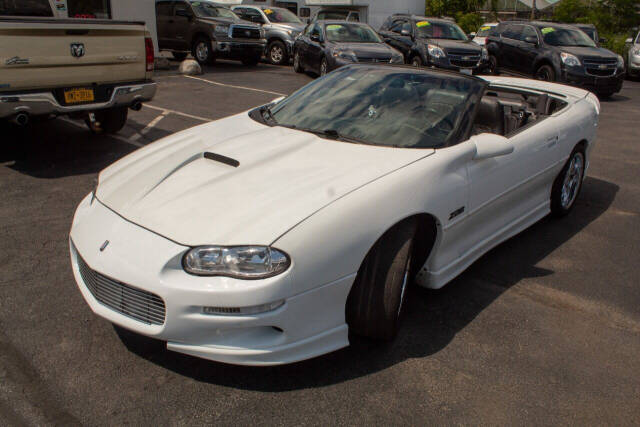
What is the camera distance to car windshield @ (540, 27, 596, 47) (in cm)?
1375

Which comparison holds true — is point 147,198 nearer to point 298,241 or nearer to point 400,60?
point 298,241

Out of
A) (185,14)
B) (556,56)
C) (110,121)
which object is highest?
(185,14)

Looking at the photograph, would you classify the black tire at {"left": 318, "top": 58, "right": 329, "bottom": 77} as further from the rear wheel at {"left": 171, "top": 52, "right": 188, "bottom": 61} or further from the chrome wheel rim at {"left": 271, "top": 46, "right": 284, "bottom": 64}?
the rear wheel at {"left": 171, "top": 52, "right": 188, "bottom": 61}

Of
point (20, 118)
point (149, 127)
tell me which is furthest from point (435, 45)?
point (20, 118)

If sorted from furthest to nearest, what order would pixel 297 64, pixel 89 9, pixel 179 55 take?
pixel 179 55, pixel 297 64, pixel 89 9

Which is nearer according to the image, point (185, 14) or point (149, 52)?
point (149, 52)

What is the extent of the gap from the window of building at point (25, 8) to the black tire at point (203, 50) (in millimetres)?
8314

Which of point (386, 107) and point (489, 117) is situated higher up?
point (386, 107)

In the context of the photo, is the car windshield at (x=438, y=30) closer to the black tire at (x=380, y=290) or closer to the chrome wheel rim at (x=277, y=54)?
the chrome wheel rim at (x=277, y=54)

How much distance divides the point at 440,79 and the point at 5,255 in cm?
328

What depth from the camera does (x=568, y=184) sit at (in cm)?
507

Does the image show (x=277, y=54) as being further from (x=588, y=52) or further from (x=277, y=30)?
(x=588, y=52)

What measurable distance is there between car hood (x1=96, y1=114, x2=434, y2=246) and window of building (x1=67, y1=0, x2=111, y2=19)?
336 inches

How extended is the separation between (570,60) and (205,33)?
9.24m
